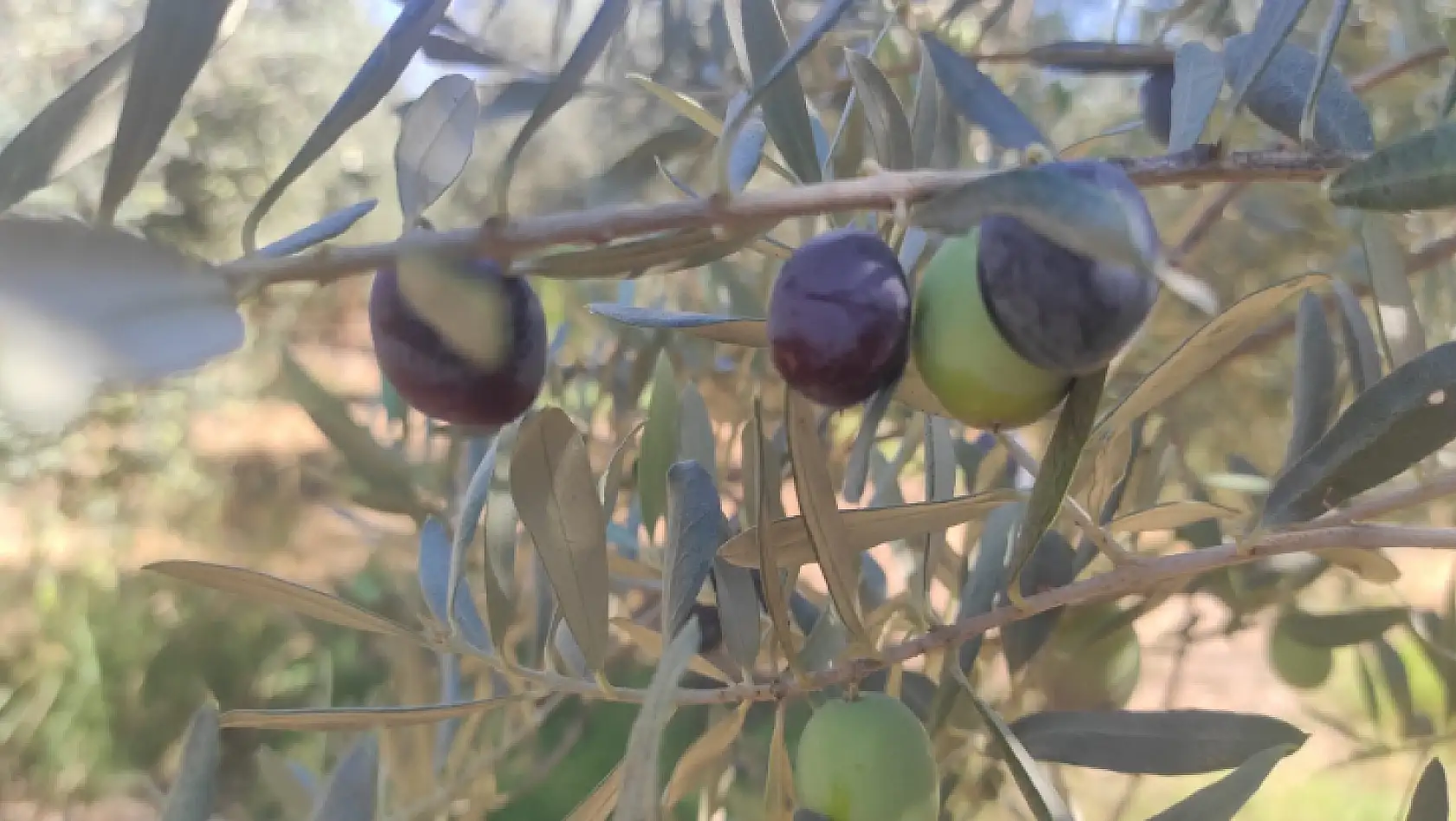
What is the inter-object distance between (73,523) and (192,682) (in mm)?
1675

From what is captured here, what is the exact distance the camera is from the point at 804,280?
1.25 ft

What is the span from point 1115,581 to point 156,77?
0.51m

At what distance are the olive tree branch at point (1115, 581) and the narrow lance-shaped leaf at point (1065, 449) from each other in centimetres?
15

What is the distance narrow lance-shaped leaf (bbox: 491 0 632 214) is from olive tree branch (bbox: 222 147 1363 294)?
0.7 inches

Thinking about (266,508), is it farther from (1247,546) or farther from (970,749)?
(1247,546)

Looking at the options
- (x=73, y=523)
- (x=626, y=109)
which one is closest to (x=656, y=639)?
(x=626, y=109)

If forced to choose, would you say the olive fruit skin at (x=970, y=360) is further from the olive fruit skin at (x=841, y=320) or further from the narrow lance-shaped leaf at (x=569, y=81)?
the narrow lance-shaped leaf at (x=569, y=81)

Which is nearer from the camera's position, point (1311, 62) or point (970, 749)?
point (1311, 62)

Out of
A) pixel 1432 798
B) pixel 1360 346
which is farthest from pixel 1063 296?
pixel 1432 798

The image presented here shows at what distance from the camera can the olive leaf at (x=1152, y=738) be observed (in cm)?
57

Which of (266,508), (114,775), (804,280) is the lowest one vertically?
(114,775)

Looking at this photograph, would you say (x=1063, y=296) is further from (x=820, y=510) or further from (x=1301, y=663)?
(x=1301, y=663)

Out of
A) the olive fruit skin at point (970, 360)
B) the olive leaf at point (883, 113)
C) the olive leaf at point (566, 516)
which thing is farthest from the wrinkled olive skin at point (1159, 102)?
the olive leaf at point (566, 516)

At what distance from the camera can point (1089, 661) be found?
824mm
